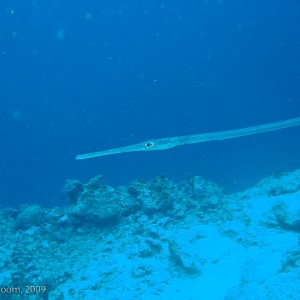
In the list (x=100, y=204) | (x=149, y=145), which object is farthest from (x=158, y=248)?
(x=149, y=145)

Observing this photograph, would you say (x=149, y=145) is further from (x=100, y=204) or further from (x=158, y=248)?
(x=158, y=248)

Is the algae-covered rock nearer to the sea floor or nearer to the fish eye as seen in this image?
the sea floor

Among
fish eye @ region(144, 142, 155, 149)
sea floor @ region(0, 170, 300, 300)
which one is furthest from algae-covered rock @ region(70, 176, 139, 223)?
fish eye @ region(144, 142, 155, 149)

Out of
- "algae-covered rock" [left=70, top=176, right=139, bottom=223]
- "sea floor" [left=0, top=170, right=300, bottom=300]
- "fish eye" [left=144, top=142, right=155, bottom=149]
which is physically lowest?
"sea floor" [left=0, top=170, right=300, bottom=300]

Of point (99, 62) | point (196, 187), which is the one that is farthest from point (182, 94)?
point (196, 187)

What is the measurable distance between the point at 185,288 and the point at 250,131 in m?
4.12

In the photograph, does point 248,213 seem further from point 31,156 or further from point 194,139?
point 31,156

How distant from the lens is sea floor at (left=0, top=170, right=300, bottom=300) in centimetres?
518

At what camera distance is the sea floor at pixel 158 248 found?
518cm

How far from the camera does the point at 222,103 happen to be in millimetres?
36562

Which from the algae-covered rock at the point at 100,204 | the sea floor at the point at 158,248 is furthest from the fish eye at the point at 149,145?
the algae-covered rock at the point at 100,204

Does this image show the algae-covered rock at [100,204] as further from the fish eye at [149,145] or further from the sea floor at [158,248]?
the fish eye at [149,145]

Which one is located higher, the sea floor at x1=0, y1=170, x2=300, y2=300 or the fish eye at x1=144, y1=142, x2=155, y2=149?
the fish eye at x1=144, y1=142, x2=155, y2=149

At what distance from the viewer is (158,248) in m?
6.27
